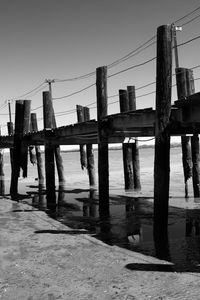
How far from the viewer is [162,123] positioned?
947cm

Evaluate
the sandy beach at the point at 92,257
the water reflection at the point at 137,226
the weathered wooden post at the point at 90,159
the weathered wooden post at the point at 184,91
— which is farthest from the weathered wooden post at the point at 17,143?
the weathered wooden post at the point at 184,91

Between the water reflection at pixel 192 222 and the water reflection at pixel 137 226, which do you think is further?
the water reflection at pixel 192 222

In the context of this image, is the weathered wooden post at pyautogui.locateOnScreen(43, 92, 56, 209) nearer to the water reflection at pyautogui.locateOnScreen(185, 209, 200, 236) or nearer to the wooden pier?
the wooden pier

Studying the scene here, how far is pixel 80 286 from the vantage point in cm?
654

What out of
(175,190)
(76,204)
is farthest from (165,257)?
(175,190)

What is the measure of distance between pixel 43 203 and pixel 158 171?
26.0 feet

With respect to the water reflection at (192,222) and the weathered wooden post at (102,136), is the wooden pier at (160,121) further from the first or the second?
the water reflection at (192,222)

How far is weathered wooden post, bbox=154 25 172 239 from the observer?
30.6 ft

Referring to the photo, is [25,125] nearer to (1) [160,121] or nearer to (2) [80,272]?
(1) [160,121]

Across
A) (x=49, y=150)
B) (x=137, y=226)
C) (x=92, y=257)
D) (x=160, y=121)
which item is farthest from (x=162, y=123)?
(x=49, y=150)

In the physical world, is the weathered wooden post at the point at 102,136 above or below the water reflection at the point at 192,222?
above

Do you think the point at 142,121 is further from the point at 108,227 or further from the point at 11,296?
the point at 11,296

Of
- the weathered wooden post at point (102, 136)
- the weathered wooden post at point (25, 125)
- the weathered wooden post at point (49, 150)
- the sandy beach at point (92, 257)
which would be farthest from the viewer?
the weathered wooden post at point (25, 125)

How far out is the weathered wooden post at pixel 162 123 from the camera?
9320 mm
